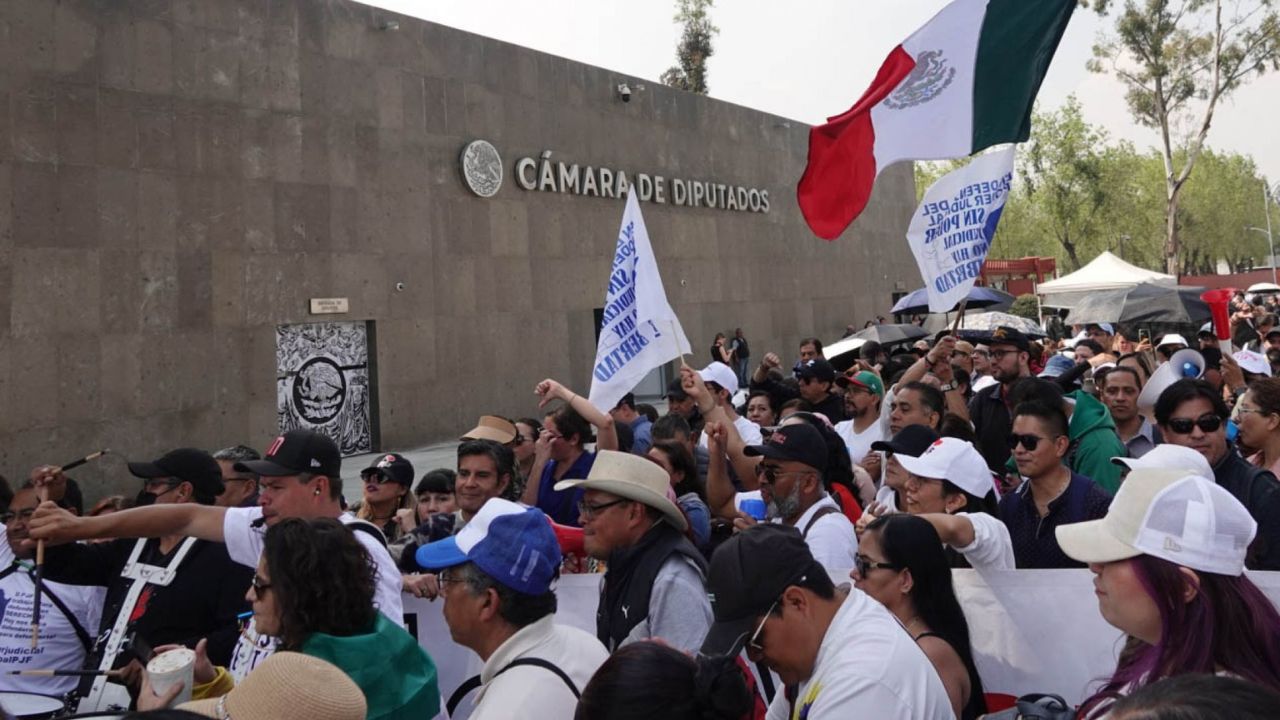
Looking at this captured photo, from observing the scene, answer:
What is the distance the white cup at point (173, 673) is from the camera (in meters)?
2.81

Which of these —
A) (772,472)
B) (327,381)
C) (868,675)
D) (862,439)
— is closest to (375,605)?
(868,675)

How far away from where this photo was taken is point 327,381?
1571 centimetres

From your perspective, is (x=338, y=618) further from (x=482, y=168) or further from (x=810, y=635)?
(x=482, y=168)

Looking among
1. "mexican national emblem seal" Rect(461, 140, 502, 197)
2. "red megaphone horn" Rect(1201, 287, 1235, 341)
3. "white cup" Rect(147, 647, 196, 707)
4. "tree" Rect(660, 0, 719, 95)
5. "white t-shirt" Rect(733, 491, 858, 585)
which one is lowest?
"white cup" Rect(147, 647, 196, 707)

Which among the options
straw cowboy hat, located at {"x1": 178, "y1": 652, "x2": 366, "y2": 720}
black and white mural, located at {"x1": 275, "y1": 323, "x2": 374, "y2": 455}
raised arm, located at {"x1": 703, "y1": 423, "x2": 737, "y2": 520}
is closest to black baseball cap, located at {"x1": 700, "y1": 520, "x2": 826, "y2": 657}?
straw cowboy hat, located at {"x1": 178, "y1": 652, "x2": 366, "y2": 720}

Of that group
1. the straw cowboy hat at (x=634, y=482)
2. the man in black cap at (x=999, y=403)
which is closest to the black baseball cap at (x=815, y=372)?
the man in black cap at (x=999, y=403)

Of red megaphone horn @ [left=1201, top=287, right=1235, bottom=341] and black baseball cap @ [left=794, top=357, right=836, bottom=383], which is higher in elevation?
red megaphone horn @ [left=1201, top=287, right=1235, bottom=341]

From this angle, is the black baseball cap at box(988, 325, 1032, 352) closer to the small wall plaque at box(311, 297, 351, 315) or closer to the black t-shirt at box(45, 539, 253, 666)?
the black t-shirt at box(45, 539, 253, 666)

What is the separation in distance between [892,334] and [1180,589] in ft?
47.1

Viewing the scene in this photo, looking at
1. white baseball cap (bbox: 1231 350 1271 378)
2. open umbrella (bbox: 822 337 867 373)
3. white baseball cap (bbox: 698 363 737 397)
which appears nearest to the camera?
white baseball cap (bbox: 698 363 737 397)

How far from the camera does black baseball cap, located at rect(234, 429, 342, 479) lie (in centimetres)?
383

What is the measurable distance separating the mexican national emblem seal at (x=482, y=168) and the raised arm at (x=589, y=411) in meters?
12.6

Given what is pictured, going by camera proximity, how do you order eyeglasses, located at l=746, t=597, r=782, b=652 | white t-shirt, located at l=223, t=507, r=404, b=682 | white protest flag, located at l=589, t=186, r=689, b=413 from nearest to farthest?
eyeglasses, located at l=746, t=597, r=782, b=652, white t-shirt, located at l=223, t=507, r=404, b=682, white protest flag, located at l=589, t=186, r=689, b=413

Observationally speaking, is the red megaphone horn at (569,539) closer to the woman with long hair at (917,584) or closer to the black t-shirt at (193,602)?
the black t-shirt at (193,602)
